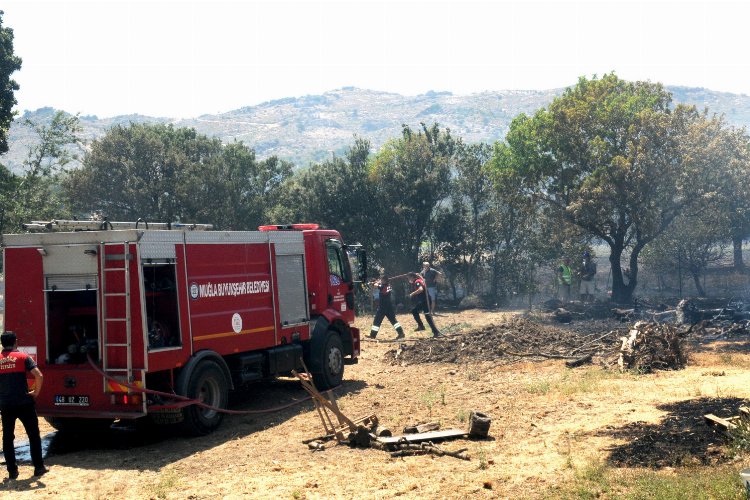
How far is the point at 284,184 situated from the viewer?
40.1m

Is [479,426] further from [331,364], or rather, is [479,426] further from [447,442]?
[331,364]

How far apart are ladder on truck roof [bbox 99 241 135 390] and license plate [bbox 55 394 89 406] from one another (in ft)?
1.69

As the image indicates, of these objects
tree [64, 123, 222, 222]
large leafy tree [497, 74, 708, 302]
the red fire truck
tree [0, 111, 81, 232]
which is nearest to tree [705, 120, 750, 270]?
large leafy tree [497, 74, 708, 302]

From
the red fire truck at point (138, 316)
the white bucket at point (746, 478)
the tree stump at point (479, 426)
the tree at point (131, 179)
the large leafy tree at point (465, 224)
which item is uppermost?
the tree at point (131, 179)

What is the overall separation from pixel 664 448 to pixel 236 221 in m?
30.4

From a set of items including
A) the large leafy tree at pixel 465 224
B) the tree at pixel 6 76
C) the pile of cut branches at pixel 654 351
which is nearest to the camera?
the pile of cut branches at pixel 654 351

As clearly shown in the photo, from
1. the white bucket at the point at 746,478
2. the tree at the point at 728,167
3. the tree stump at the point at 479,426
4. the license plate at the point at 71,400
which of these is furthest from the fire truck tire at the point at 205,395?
the tree at the point at 728,167

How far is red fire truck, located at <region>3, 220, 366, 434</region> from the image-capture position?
1056cm

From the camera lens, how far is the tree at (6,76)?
2280cm

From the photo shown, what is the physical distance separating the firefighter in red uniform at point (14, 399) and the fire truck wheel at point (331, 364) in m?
6.14

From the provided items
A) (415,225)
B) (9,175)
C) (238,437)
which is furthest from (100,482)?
(415,225)

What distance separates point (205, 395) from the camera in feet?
39.2

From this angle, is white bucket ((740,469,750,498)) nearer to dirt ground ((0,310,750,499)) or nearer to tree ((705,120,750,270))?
dirt ground ((0,310,750,499))

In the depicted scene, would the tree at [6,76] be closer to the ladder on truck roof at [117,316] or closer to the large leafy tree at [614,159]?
the ladder on truck roof at [117,316]
